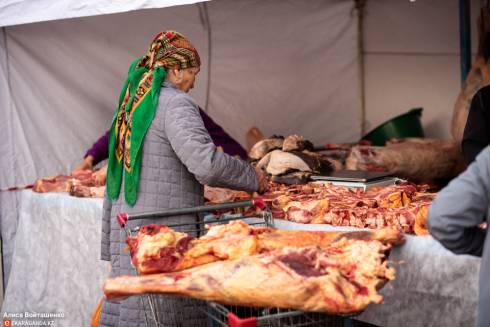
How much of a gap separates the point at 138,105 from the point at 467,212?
215 centimetres

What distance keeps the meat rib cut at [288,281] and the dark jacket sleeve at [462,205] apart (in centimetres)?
28

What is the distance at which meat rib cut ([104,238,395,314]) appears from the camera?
8.04 ft

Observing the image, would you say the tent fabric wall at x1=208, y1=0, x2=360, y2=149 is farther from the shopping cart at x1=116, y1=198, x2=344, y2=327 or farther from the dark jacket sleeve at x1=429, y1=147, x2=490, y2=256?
the dark jacket sleeve at x1=429, y1=147, x2=490, y2=256

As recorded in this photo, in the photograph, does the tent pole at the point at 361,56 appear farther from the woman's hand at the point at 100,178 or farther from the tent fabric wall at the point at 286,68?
the woman's hand at the point at 100,178

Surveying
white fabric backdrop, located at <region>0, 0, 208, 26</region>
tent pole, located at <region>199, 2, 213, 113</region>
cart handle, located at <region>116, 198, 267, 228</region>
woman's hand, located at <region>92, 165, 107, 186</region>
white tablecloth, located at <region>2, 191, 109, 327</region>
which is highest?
tent pole, located at <region>199, 2, 213, 113</region>

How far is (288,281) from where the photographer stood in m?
2.49

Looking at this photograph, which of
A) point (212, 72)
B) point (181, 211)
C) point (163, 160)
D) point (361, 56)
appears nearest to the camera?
point (181, 211)

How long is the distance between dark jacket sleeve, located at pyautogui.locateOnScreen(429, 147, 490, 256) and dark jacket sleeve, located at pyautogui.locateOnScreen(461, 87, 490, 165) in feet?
6.23

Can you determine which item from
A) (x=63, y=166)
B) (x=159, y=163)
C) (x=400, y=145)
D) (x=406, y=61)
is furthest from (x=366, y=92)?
(x=159, y=163)

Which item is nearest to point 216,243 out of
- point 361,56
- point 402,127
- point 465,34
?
point 465,34

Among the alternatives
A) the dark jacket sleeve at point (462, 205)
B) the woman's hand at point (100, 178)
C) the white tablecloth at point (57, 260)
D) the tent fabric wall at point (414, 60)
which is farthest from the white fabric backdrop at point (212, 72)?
the dark jacket sleeve at point (462, 205)

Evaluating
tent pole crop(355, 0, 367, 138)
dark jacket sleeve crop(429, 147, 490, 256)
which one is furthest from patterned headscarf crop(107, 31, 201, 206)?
tent pole crop(355, 0, 367, 138)

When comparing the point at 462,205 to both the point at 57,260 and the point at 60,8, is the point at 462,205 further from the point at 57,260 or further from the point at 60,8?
the point at 57,260

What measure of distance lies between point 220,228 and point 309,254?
0.58m
